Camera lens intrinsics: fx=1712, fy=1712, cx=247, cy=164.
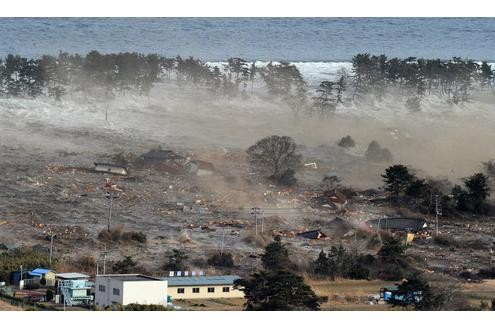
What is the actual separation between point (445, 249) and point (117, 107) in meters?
10.7

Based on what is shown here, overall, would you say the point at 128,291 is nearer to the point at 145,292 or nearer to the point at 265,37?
the point at 145,292

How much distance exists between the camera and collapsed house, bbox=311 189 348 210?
41.6m

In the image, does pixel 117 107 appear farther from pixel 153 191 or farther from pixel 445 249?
pixel 445 249

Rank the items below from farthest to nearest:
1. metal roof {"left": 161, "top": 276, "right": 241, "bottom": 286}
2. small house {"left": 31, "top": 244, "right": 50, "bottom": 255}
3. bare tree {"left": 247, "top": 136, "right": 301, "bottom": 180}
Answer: bare tree {"left": 247, "top": 136, "right": 301, "bottom": 180} < small house {"left": 31, "top": 244, "right": 50, "bottom": 255} < metal roof {"left": 161, "top": 276, "right": 241, "bottom": 286}

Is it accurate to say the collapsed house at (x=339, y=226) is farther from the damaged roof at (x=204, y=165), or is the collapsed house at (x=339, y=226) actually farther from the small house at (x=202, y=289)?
the small house at (x=202, y=289)

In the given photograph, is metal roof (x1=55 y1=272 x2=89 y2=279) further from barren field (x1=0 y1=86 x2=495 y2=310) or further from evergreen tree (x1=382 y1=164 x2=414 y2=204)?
evergreen tree (x1=382 y1=164 x2=414 y2=204)

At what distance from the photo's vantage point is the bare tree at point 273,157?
4272cm

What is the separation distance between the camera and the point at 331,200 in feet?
138

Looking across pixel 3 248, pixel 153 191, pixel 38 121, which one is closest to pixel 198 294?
pixel 3 248

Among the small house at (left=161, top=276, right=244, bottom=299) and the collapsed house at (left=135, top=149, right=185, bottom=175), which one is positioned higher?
the collapsed house at (left=135, top=149, right=185, bottom=175)

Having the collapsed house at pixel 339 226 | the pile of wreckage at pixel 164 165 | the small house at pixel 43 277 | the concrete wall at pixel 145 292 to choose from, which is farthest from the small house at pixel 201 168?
the concrete wall at pixel 145 292

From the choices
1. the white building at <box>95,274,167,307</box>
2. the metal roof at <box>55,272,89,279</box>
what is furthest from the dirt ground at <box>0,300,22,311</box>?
the metal roof at <box>55,272,89,279</box>

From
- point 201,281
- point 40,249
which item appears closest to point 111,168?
point 40,249

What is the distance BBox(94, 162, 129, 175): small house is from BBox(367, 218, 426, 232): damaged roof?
622 cm
